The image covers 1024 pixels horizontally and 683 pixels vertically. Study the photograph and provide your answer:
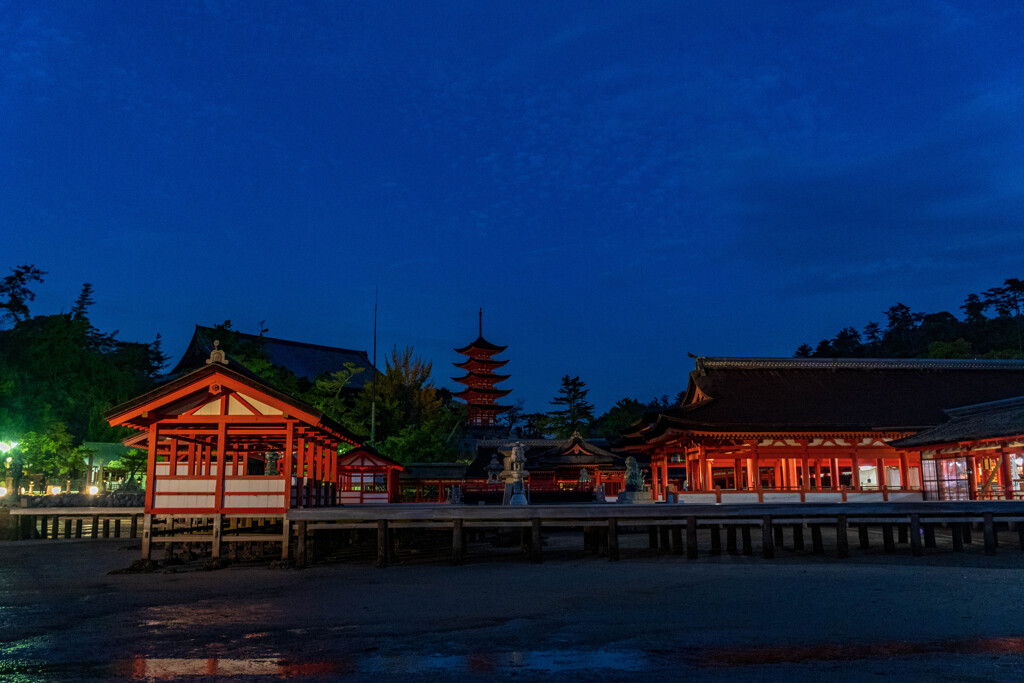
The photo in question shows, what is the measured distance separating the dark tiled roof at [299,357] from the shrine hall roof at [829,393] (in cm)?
3695

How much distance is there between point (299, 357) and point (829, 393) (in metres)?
51.1

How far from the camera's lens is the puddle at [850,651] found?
8.88 metres

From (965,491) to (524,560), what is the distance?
62.1 feet

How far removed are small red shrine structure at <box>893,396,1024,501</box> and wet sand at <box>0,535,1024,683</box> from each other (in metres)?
8.74

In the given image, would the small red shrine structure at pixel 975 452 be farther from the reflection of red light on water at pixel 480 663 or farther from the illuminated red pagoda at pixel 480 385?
the illuminated red pagoda at pixel 480 385

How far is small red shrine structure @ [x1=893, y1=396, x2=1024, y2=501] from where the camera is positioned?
2534cm

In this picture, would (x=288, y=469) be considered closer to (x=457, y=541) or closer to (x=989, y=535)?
(x=457, y=541)

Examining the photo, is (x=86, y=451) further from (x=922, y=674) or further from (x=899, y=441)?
(x=922, y=674)

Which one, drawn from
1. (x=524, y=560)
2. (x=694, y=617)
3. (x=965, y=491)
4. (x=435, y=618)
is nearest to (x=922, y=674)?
(x=694, y=617)

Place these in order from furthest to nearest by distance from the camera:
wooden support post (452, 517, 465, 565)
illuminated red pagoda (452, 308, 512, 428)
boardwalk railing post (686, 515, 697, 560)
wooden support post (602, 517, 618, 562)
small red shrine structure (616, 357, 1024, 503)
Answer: illuminated red pagoda (452, 308, 512, 428)
small red shrine structure (616, 357, 1024, 503)
boardwalk railing post (686, 515, 697, 560)
wooden support post (602, 517, 618, 562)
wooden support post (452, 517, 465, 565)

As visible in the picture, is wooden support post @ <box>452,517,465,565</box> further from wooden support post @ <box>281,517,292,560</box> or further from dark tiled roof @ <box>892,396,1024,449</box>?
dark tiled roof @ <box>892,396,1024,449</box>

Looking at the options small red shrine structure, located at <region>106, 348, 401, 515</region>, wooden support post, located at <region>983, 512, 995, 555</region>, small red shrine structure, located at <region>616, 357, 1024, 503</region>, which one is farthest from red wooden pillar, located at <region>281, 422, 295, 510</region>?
wooden support post, located at <region>983, 512, 995, 555</region>

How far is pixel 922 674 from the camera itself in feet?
26.6

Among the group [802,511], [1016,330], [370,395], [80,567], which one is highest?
[1016,330]
